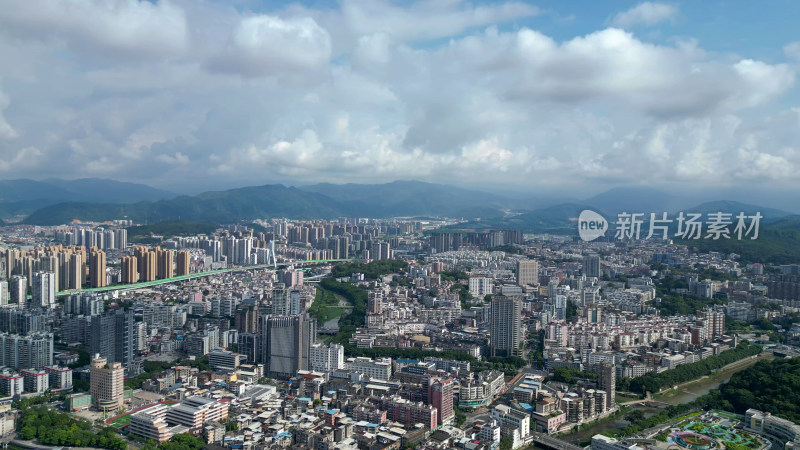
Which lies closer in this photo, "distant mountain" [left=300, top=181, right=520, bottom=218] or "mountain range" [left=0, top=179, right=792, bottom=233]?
"mountain range" [left=0, top=179, right=792, bottom=233]

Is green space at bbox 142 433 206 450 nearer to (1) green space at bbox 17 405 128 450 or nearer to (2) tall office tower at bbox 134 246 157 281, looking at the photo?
(1) green space at bbox 17 405 128 450

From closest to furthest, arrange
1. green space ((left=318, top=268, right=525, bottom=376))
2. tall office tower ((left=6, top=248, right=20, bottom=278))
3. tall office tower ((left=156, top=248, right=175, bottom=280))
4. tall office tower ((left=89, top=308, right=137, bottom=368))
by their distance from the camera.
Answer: tall office tower ((left=89, top=308, right=137, bottom=368)) < green space ((left=318, top=268, right=525, bottom=376)) < tall office tower ((left=6, top=248, right=20, bottom=278)) < tall office tower ((left=156, top=248, right=175, bottom=280))

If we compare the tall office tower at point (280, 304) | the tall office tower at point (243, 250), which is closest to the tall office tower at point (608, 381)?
the tall office tower at point (280, 304)

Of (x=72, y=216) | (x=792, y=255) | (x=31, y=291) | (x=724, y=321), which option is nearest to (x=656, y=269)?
(x=792, y=255)

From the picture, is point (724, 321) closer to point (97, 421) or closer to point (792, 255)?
point (792, 255)

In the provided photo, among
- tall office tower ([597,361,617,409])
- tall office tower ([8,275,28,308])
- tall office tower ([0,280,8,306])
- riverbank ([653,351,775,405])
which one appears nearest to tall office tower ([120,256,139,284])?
tall office tower ([8,275,28,308])

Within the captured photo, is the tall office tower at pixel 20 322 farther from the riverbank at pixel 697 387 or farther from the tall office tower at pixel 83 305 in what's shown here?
the riverbank at pixel 697 387

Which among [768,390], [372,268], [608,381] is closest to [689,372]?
[768,390]
